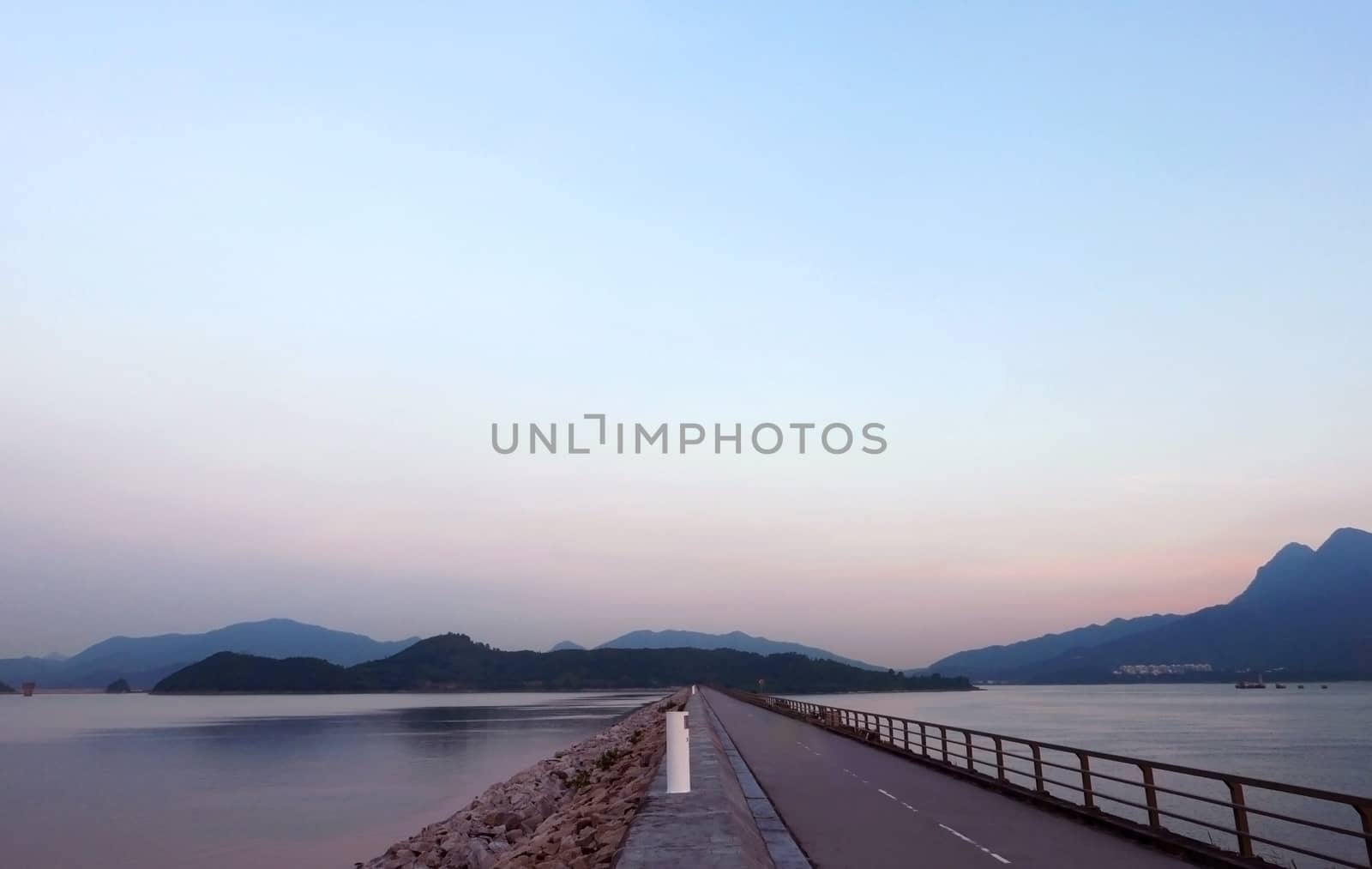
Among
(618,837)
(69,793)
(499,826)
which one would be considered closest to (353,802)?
(69,793)

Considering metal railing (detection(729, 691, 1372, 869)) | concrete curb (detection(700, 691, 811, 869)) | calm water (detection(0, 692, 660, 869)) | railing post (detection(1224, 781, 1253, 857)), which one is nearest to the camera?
metal railing (detection(729, 691, 1372, 869))

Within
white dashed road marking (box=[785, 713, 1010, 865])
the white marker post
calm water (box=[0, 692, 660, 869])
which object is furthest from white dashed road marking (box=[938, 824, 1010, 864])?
calm water (box=[0, 692, 660, 869])

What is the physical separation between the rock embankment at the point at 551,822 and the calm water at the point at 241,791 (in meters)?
4.61

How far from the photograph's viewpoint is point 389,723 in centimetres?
12181

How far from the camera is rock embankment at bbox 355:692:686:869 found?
14281 mm

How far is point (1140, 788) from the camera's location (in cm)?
3872

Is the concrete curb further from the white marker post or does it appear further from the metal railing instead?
the metal railing

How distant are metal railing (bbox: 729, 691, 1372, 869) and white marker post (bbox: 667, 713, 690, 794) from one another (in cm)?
481

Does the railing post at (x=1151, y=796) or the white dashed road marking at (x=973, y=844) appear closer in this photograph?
the white dashed road marking at (x=973, y=844)

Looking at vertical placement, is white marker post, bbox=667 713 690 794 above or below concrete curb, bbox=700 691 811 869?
above

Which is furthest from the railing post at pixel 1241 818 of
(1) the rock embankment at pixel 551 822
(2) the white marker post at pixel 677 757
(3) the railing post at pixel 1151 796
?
A: (1) the rock embankment at pixel 551 822

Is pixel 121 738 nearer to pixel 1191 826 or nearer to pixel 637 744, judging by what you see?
pixel 637 744

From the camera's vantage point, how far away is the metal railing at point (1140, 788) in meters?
10.7

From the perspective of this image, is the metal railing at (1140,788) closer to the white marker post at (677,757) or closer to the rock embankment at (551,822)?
the white marker post at (677,757)
